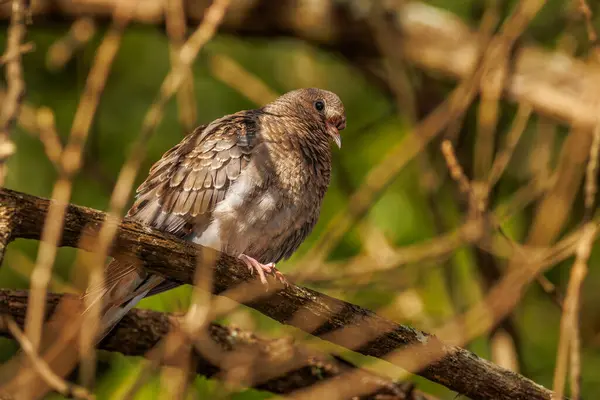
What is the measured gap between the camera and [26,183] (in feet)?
21.5

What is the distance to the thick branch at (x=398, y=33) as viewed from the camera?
6547mm

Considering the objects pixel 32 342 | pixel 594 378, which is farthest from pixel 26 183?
pixel 594 378

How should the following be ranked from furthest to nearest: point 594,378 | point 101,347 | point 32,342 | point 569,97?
point 569,97 → point 594,378 → point 101,347 → point 32,342

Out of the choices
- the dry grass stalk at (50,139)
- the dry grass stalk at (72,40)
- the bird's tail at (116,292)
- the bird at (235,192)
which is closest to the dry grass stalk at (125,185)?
the bird's tail at (116,292)

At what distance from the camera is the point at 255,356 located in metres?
4.45

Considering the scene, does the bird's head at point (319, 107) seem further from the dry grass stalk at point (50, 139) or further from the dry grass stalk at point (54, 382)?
the dry grass stalk at point (54, 382)

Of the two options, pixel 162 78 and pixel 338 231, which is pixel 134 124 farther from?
pixel 338 231

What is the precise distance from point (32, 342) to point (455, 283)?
11.2 feet

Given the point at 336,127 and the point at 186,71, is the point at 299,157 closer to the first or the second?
the point at 336,127

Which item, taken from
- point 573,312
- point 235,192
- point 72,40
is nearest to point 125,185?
point 235,192

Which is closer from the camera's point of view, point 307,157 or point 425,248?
point 307,157

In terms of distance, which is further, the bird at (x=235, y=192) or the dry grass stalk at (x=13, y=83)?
the bird at (x=235, y=192)

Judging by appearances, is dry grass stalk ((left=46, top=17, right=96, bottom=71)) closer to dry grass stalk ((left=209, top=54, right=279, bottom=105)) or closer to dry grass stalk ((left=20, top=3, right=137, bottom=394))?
dry grass stalk ((left=209, top=54, right=279, bottom=105))

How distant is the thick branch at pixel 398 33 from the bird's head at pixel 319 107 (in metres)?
1.18
